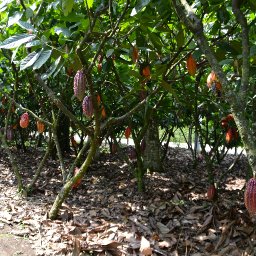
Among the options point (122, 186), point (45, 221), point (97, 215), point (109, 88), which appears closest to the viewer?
point (45, 221)

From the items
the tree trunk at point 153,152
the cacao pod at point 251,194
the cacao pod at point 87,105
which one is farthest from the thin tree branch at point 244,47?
the tree trunk at point 153,152

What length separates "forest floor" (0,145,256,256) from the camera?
2.09 m

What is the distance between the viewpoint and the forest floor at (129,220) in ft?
6.85

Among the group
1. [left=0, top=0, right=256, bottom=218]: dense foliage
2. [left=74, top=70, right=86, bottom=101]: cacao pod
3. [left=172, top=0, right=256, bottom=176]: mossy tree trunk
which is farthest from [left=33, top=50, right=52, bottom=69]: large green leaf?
[left=172, top=0, right=256, bottom=176]: mossy tree trunk

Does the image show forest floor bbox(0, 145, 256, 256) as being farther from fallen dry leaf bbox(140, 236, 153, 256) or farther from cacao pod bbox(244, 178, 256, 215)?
cacao pod bbox(244, 178, 256, 215)

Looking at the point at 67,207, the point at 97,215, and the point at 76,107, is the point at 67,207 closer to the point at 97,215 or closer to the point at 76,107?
the point at 97,215

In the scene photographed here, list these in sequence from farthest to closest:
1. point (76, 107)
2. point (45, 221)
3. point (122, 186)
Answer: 1. point (76, 107)
2. point (122, 186)
3. point (45, 221)

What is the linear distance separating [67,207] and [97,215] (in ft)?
0.83

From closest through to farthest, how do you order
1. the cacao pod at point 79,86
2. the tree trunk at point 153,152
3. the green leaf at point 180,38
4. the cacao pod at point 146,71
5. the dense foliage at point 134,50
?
the dense foliage at point 134,50
the cacao pod at point 79,86
the green leaf at point 180,38
the cacao pod at point 146,71
the tree trunk at point 153,152

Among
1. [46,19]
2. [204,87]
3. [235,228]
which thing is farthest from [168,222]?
[46,19]

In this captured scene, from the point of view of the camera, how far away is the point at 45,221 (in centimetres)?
244

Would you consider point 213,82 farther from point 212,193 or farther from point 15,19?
point 15,19

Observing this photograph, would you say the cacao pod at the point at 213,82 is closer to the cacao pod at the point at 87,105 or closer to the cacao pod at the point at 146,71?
the cacao pod at the point at 146,71

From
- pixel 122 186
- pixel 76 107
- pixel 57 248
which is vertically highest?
pixel 76 107
